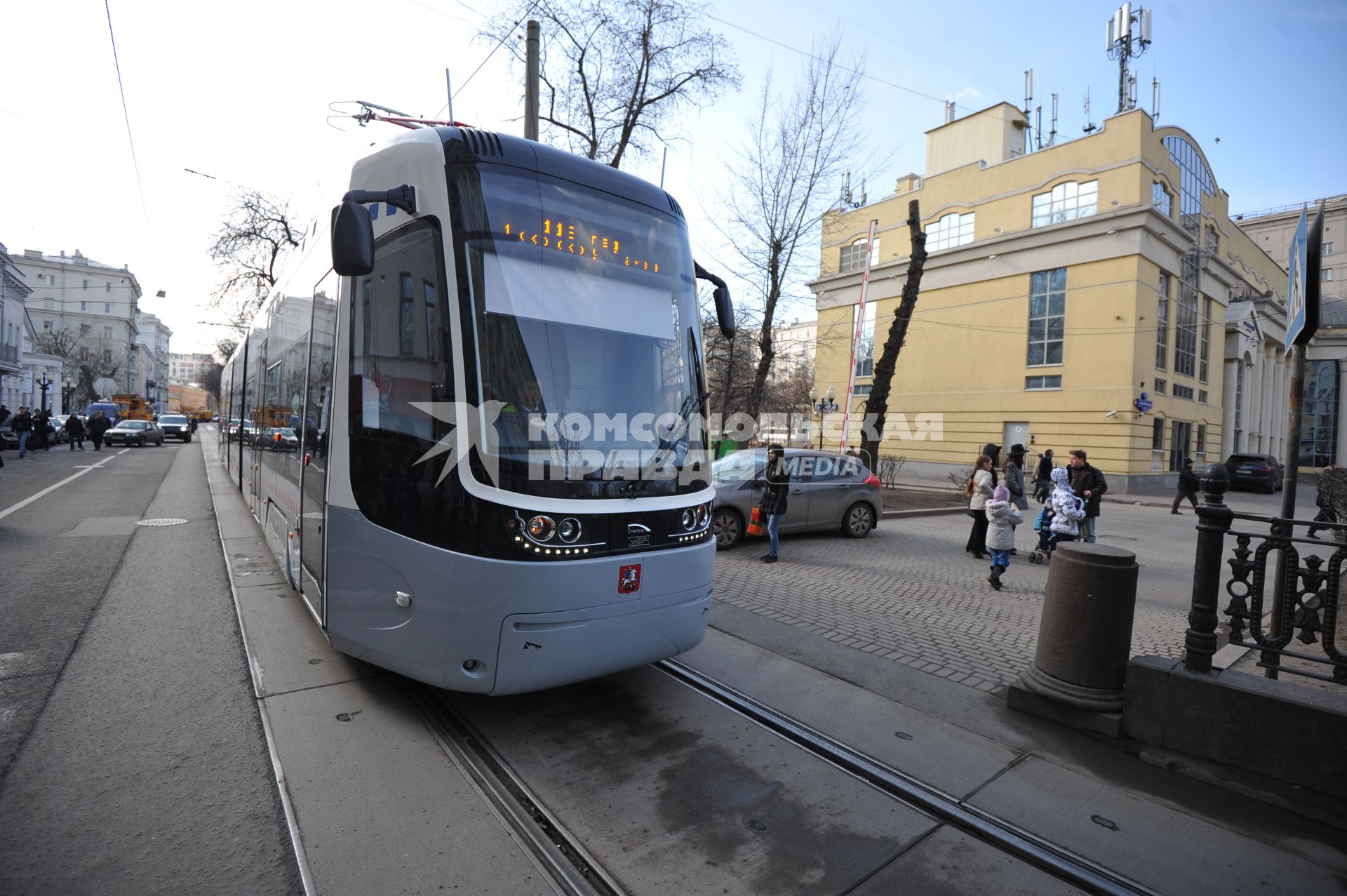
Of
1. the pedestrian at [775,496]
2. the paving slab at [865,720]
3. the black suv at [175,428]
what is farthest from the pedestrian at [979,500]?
the black suv at [175,428]

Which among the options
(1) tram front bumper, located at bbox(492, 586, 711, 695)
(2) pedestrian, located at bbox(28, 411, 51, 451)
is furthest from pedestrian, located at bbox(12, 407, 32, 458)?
(1) tram front bumper, located at bbox(492, 586, 711, 695)

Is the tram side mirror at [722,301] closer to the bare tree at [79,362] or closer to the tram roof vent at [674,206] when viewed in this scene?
the tram roof vent at [674,206]

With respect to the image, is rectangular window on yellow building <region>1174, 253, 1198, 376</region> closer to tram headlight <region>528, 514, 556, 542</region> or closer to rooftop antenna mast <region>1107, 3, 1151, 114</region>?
rooftop antenna mast <region>1107, 3, 1151, 114</region>

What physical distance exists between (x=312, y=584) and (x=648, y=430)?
9.03 feet

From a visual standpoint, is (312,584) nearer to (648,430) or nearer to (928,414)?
(648,430)

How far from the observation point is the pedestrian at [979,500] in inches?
403

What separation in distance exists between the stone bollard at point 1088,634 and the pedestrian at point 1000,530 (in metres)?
4.05

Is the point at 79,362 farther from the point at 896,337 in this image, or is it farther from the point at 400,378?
the point at 400,378

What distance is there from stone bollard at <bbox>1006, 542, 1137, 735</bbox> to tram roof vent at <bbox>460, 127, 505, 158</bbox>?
442 centimetres

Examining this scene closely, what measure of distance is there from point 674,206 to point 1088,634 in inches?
157

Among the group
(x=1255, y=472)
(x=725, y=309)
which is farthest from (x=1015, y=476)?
(x=1255, y=472)

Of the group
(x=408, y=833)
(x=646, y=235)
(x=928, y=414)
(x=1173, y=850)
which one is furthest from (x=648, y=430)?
(x=928, y=414)

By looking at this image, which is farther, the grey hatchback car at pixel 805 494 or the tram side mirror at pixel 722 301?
the grey hatchback car at pixel 805 494

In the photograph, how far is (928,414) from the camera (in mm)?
35406
